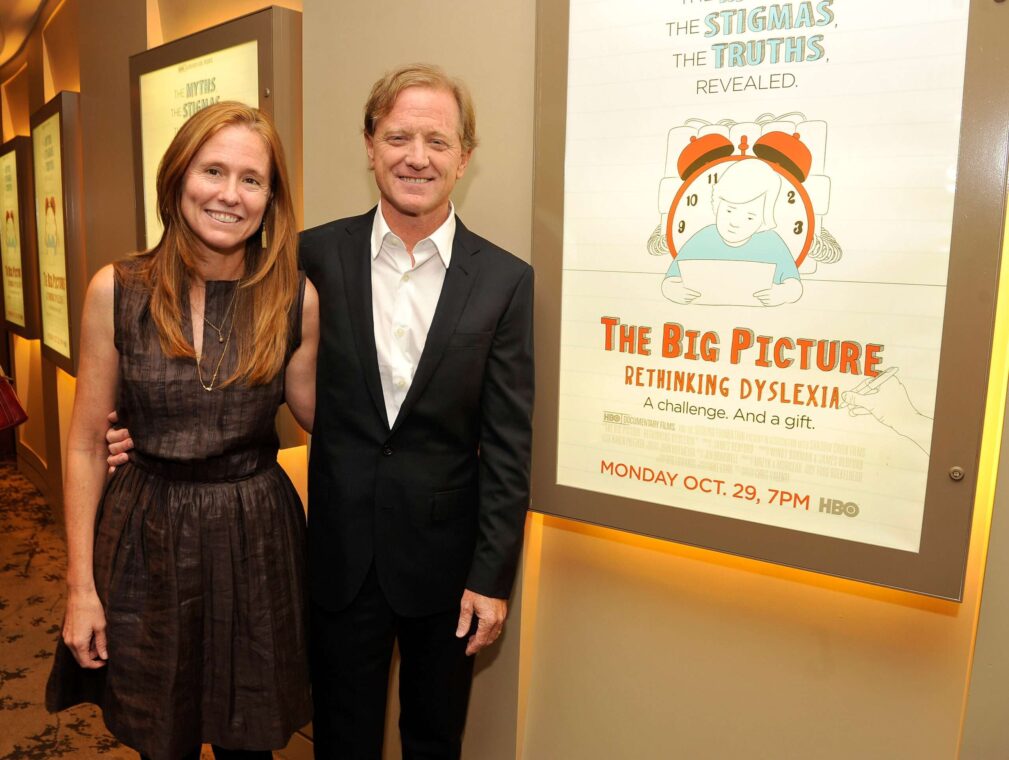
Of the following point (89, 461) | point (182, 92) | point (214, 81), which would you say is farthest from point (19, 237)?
point (89, 461)

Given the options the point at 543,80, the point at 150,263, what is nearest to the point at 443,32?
the point at 543,80

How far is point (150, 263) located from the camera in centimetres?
153

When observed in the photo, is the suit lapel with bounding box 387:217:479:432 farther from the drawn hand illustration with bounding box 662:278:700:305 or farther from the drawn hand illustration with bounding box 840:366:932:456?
the drawn hand illustration with bounding box 840:366:932:456

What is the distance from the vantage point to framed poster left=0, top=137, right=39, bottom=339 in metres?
A: 4.63

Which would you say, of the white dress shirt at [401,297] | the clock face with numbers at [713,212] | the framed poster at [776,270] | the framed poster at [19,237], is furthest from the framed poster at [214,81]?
the framed poster at [19,237]

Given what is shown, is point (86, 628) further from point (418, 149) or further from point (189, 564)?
point (418, 149)

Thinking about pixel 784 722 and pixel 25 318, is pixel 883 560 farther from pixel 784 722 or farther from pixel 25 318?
pixel 25 318

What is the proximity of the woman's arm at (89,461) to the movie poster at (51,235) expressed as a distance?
2707mm

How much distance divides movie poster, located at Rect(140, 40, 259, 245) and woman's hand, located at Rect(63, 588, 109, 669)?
137 cm

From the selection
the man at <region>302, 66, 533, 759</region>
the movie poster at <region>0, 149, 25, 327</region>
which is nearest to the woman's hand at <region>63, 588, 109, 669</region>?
the man at <region>302, 66, 533, 759</region>

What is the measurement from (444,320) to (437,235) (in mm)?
183

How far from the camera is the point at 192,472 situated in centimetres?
151

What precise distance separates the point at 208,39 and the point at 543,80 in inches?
50.1

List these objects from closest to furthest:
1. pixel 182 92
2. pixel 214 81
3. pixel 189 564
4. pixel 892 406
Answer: pixel 892 406, pixel 189 564, pixel 214 81, pixel 182 92
